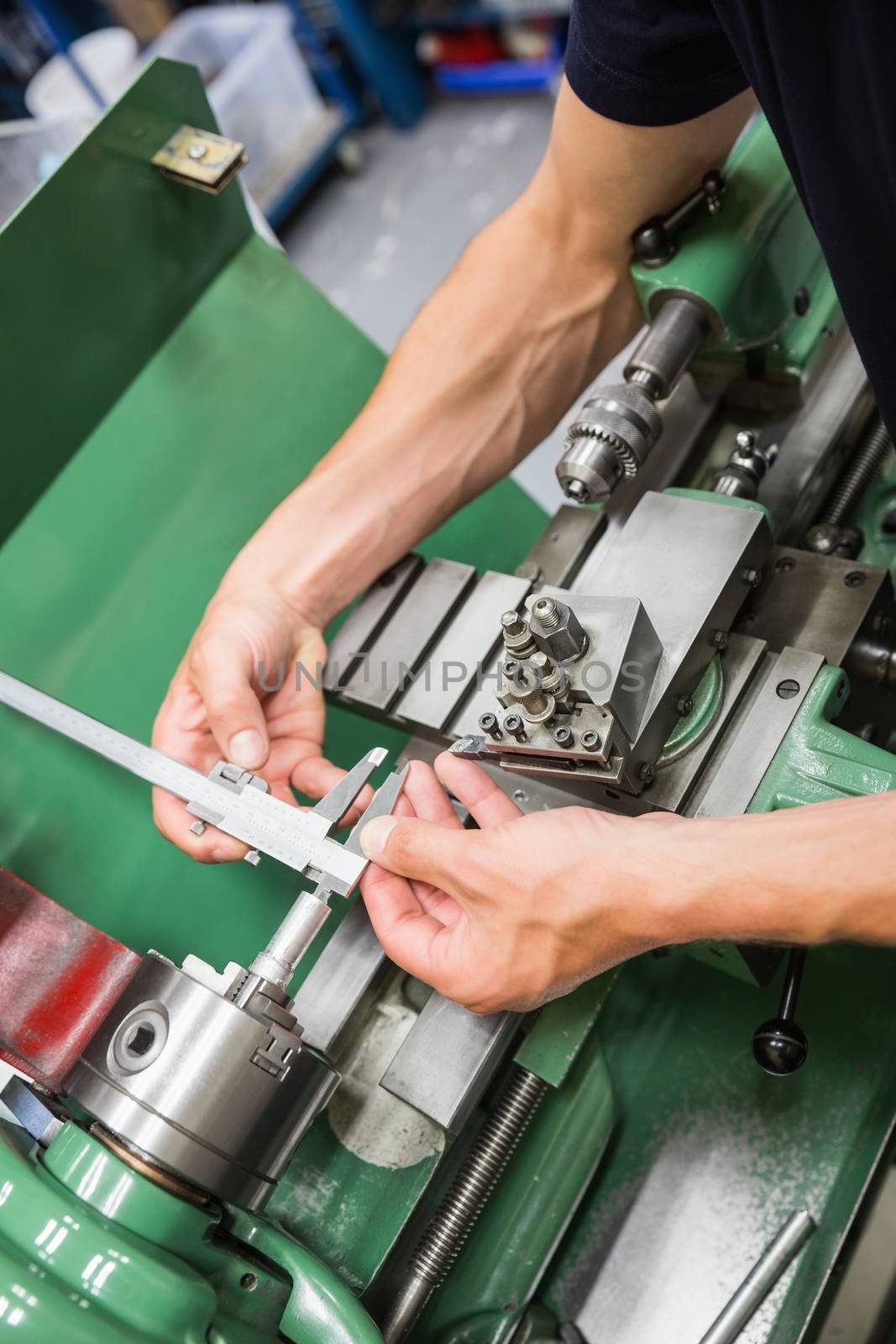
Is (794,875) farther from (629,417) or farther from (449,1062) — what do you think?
(629,417)

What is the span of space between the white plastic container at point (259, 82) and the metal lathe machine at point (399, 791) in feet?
7.02

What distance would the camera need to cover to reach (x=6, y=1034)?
1.00 m

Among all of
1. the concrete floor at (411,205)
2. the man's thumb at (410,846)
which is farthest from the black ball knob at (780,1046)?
the concrete floor at (411,205)

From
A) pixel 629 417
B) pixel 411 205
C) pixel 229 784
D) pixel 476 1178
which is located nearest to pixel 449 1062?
pixel 476 1178

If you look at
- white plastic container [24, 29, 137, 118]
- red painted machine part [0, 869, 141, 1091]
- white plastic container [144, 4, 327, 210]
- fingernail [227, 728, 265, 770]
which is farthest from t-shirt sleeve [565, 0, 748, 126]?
white plastic container [24, 29, 137, 118]

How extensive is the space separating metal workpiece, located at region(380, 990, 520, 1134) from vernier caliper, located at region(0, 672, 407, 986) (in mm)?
151

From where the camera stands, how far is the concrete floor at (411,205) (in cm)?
346

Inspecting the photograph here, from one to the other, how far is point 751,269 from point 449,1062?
3.05ft

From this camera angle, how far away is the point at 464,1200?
1108 mm

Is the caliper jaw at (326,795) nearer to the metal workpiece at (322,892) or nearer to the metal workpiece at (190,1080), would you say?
the metal workpiece at (322,892)

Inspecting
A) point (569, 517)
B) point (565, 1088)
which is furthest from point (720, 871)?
point (569, 517)

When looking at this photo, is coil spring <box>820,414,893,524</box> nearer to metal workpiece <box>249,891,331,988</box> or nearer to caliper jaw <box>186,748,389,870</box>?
caliper jaw <box>186,748,389,870</box>

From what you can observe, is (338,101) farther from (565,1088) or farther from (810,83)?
(565,1088)

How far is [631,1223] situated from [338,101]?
146 inches
